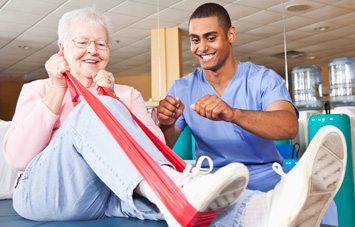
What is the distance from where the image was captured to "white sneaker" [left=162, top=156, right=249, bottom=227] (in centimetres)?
79

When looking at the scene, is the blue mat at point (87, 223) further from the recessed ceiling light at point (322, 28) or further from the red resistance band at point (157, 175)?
the recessed ceiling light at point (322, 28)

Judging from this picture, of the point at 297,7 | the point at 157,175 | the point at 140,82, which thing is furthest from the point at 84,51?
the point at 140,82

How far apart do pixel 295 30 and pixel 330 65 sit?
134 inches

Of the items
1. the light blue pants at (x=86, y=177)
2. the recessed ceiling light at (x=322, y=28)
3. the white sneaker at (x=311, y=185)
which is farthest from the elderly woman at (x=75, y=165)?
the recessed ceiling light at (x=322, y=28)

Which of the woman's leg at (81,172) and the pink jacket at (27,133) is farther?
→ the pink jacket at (27,133)

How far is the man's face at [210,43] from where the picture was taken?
68.6 inches

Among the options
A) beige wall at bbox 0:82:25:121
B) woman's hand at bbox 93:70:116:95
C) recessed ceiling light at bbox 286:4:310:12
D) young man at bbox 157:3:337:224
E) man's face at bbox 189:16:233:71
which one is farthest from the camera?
beige wall at bbox 0:82:25:121

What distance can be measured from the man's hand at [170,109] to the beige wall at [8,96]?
463 inches

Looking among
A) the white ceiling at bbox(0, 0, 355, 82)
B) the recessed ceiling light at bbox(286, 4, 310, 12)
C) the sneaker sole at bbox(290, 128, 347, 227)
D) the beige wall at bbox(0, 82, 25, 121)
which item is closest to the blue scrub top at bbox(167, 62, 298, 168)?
the sneaker sole at bbox(290, 128, 347, 227)

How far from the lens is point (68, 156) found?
1.05 metres

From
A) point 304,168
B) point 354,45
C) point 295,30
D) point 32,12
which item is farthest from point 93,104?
point 354,45

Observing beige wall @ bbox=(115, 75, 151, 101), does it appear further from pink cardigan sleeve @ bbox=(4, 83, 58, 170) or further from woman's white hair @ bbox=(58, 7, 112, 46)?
pink cardigan sleeve @ bbox=(4, 83, 58, 170)

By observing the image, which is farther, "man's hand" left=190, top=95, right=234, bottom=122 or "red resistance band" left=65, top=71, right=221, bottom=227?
"man's hand" left=190, top=95, right=234, bottom=122

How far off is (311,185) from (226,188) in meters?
0.20
